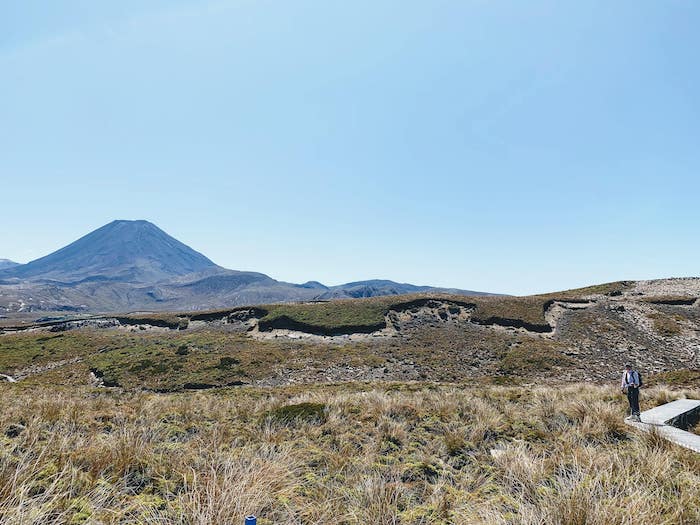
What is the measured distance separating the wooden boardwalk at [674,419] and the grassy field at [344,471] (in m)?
0.88

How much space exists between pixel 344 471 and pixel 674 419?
11.5 meters

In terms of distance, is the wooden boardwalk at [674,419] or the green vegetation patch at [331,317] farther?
the green vegetation patch at [331,317]

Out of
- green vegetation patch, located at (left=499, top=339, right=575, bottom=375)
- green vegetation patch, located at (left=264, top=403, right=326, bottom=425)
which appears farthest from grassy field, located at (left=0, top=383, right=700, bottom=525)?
green vegetation patch, located at (left=499, top=339, right=575, bottom=375)

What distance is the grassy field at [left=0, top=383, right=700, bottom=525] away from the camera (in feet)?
12.8

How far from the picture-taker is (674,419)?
10.6 metres

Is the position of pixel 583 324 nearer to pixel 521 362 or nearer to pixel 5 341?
pixel 521 362

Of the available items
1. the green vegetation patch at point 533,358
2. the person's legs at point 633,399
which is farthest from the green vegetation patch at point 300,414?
the green vegetation patch at point 533,358

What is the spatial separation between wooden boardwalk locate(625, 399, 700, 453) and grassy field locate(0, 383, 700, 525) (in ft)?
2.88

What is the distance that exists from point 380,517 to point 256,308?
49579 mm

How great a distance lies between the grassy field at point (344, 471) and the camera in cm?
389

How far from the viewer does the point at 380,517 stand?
4.14 m

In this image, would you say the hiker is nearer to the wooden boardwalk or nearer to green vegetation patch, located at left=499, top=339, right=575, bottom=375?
the wooden boardwalk

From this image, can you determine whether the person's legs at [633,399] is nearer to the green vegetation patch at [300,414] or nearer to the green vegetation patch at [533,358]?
the green vegetation patch at [300,414]

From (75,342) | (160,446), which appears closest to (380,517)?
(160,446)
